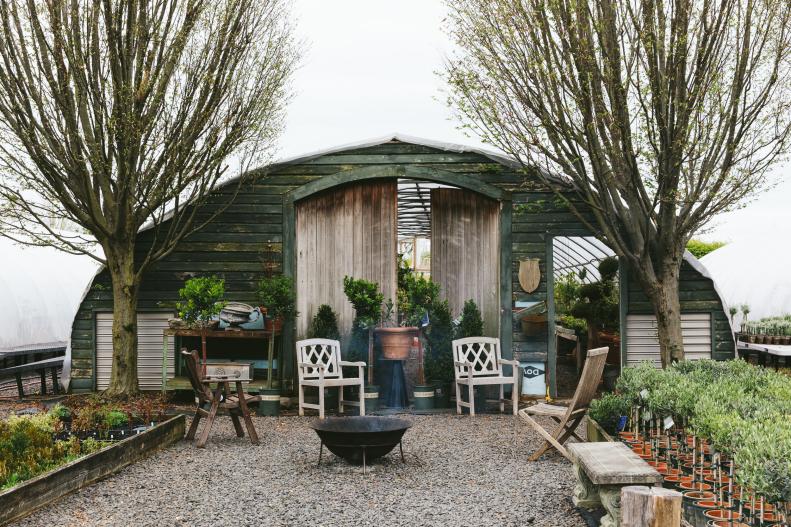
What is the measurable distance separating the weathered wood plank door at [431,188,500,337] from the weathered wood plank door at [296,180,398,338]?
767mm

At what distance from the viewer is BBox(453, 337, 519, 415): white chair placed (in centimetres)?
982

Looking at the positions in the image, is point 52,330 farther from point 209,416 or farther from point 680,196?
point 680,196

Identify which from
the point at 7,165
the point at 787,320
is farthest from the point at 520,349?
the point at 7,165

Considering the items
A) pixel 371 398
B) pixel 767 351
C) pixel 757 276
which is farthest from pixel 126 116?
pixel 757 276

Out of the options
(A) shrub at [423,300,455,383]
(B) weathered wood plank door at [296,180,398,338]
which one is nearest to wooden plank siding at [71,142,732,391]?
(B) weathered wood plank door at [296,180,398,338]

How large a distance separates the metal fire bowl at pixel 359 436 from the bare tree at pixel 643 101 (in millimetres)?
4022

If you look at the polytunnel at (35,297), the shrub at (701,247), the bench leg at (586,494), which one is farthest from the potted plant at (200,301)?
the shrub at (701,247)

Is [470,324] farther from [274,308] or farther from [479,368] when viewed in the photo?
[274,308]

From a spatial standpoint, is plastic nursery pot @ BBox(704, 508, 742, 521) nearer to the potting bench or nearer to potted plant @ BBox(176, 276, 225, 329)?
potted plant @ BBox(176, 276, 225, 329)

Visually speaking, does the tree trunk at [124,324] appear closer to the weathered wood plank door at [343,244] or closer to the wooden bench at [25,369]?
the wooden bench at [25,369]

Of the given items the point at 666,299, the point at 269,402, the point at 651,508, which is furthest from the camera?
the point at 269,402

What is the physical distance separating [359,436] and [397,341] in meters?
3.28

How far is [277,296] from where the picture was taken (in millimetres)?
9961

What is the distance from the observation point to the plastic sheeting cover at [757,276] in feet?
51.3
